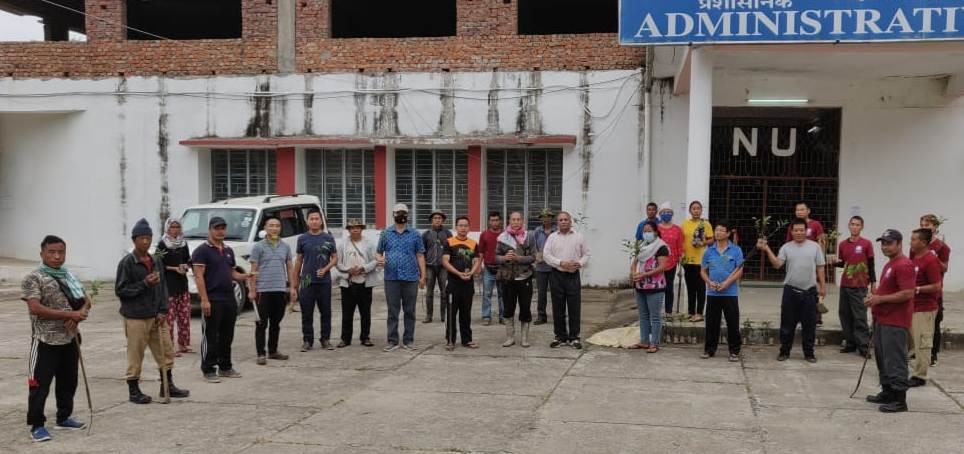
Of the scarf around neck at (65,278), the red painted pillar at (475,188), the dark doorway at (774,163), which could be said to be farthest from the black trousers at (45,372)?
the dark doorway at (774,163)

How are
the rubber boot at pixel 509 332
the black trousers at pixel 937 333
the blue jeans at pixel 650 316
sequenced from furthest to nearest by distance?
the rubber boot at pixel 509 332 → the blue jeans at pixel 650 316 → the black trousers at pixel 937 333

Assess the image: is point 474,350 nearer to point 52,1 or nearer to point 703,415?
point 703,415

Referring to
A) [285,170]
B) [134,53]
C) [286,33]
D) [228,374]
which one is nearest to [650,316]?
[228,374]

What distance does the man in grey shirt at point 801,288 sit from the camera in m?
8.38

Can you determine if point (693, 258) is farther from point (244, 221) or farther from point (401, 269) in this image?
point (244, 221)

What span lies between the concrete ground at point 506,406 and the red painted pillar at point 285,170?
669 centimetres

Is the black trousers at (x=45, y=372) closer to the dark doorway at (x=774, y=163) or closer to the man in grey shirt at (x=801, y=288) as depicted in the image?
the man in grey shirt at (x=801, y=288)

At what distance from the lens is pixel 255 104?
15703 mm

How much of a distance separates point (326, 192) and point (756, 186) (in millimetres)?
8257

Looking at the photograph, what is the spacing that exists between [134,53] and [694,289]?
12.1 meters

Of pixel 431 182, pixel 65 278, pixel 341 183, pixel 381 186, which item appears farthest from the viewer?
pixel 341 183

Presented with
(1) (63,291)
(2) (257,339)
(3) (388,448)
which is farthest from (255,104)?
(3) (388,448)

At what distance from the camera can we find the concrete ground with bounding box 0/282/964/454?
223 inches

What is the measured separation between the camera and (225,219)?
12461 millimetres
